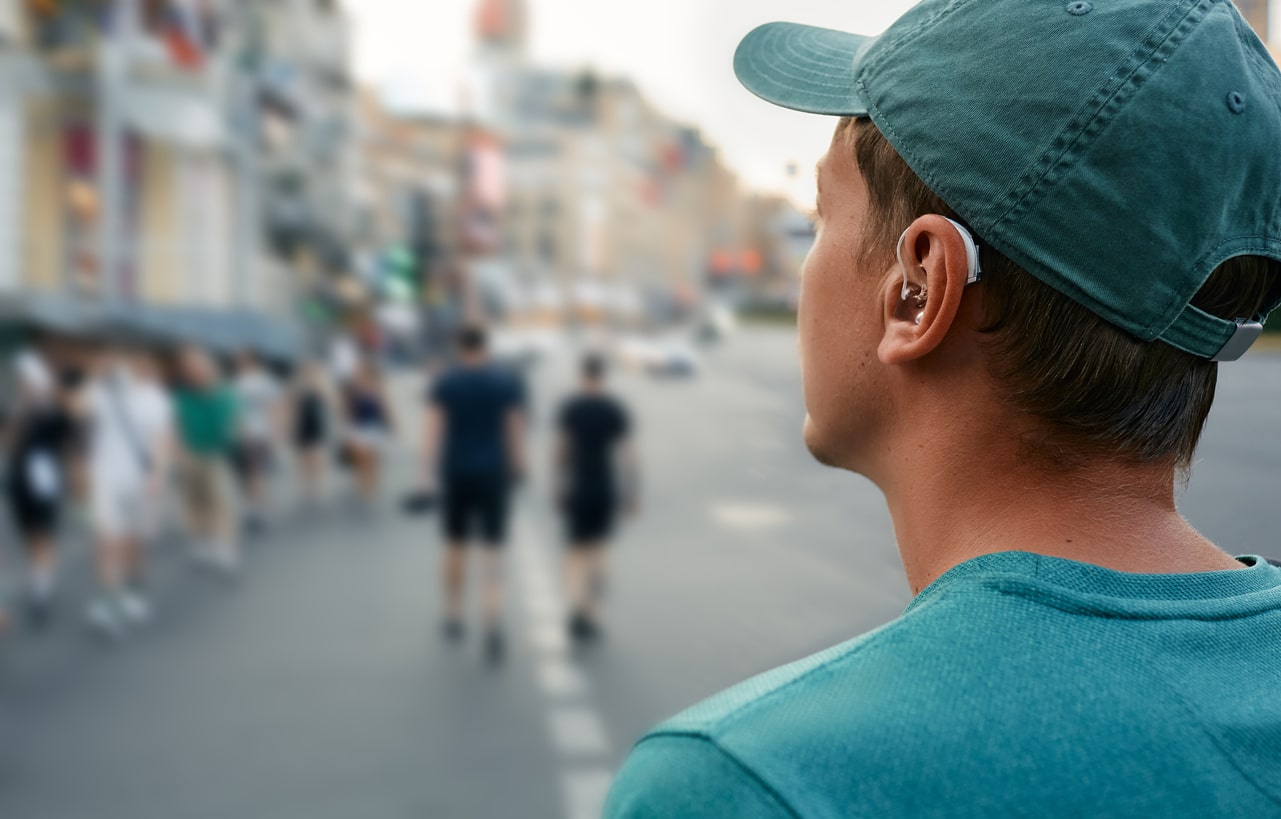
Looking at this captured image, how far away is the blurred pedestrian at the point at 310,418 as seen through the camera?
42.3 ft

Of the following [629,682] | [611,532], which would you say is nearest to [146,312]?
[611,532]

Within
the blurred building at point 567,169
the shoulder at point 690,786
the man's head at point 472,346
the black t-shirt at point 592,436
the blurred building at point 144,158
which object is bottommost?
the blurred building at point 567,169

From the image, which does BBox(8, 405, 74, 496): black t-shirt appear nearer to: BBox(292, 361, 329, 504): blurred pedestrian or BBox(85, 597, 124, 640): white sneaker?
BBox(85, 597, 124, 640): white sneaker

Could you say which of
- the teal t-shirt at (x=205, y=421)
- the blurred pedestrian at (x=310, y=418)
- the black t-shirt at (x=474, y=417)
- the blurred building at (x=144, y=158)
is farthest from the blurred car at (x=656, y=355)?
the black t-shirt at (x=474, y=417)

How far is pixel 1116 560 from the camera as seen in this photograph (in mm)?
861

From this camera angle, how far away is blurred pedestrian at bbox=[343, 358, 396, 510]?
12367 mm

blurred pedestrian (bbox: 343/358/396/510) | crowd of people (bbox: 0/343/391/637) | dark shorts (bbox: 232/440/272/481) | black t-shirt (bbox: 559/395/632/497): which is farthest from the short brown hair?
blurred pedestrian (bbox: 343/358/396/510)

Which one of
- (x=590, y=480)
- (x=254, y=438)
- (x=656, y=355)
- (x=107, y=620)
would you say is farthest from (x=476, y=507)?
(x=656, y=355)

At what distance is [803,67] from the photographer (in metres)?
1.07

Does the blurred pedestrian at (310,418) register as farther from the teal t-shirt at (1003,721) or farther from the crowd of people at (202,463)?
the teal t-shirt at (1003,721)

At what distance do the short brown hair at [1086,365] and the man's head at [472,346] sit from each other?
6688 millimetres

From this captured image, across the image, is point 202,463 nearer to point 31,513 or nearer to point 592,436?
point 31,513

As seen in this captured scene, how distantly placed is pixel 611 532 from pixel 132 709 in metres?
3.07

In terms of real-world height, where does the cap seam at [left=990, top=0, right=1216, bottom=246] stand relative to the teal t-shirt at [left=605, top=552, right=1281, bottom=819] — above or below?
above
